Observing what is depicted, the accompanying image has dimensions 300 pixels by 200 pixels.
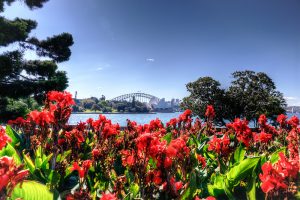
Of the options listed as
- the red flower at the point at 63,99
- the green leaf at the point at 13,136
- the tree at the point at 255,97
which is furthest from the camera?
the tree at the point at 255,97

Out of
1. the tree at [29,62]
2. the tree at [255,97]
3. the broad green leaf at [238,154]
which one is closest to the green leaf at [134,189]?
the broad green leaf at [238,154]

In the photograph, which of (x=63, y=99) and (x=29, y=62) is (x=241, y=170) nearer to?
(x=63, y=99)

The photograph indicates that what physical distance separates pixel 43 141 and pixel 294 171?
2.73 m

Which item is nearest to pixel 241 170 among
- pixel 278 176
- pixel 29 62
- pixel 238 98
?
pixel 278 176

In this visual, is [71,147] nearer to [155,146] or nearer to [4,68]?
[155,146]

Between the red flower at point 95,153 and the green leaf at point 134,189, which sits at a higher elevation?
the red flower at point 95,153

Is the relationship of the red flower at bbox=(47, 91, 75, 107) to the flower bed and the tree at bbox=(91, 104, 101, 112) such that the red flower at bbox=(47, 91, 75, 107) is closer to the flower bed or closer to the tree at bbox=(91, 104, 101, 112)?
the flower bed

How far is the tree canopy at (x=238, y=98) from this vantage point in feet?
71.4

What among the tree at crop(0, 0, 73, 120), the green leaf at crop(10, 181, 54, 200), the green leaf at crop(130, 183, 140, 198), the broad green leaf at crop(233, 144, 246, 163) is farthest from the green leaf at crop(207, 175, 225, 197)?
the tree at crop(0, 0, 73, 120)

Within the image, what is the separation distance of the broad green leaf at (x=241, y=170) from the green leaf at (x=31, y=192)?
1.39 m

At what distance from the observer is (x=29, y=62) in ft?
55.4

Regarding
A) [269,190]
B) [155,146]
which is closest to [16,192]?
[155,146]

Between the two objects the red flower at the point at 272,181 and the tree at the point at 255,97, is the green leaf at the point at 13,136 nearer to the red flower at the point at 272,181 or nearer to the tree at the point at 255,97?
the red flower at the point at 272,181

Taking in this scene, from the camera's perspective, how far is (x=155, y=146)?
5.91 ft
